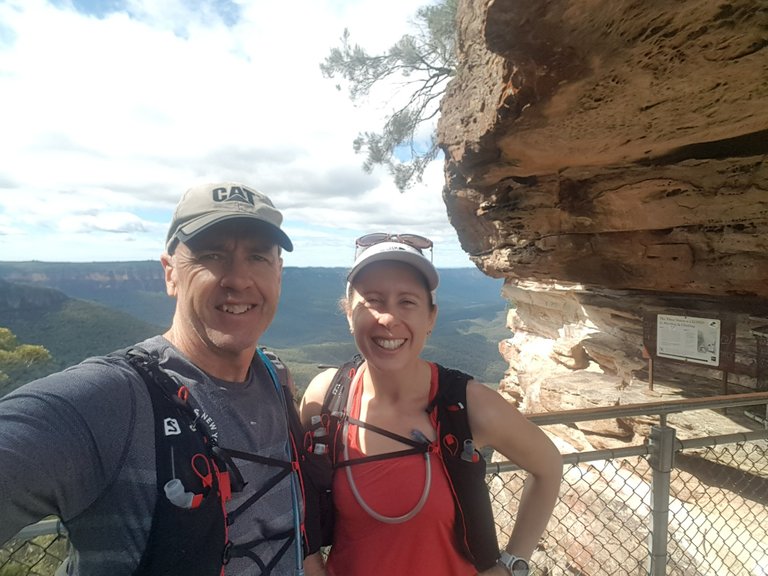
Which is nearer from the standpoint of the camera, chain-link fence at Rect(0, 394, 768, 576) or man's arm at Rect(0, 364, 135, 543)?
man's arm at Rect(0, 364, 135, 543)

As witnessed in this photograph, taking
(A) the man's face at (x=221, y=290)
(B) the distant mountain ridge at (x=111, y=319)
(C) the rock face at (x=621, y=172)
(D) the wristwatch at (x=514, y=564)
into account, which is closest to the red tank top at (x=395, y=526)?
(D) the wristwatch at (x=514, y=564)

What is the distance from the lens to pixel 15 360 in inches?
881

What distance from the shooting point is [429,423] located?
79.0 inches

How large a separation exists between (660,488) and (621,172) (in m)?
5.00

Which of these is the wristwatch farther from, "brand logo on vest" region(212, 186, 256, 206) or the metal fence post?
"brand logo on vest" region(212, 186, 256, 206)

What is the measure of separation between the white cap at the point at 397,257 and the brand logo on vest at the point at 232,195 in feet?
1.94

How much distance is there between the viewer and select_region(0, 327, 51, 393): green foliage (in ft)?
70.3

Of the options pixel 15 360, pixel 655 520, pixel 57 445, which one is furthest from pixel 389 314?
pixel 15 360

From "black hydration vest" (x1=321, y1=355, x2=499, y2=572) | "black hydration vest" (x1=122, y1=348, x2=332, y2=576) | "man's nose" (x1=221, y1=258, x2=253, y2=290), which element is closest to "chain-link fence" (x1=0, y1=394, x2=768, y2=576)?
"black hydration vest" (x1=321, y1=355, x2=499, y2=572)

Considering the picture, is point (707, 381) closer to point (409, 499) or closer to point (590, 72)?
point (590, 72)

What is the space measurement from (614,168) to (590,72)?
2.25 m

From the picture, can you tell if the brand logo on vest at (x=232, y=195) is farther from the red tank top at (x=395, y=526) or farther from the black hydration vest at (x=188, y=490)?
the red tank top at (x=395, y=526)

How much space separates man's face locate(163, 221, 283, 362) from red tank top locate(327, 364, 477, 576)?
770 mm

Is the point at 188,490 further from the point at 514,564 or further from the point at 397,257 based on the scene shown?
the point at 514,564
